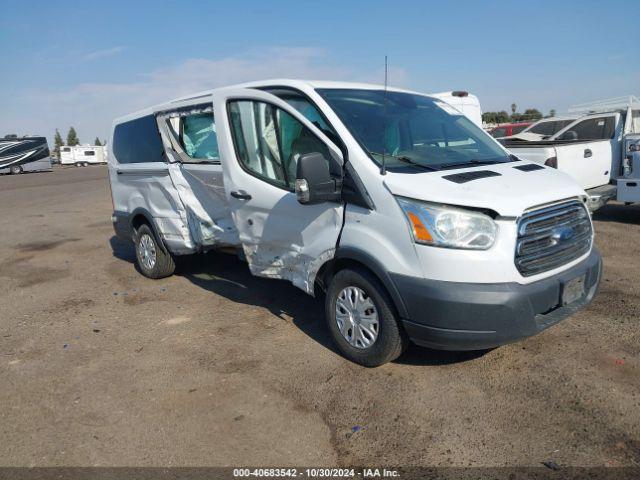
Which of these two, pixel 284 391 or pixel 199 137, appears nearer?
pixel 284 391

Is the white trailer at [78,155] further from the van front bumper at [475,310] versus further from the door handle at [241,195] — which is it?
the van front bumper at [475,310]

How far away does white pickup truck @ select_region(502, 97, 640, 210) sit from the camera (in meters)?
7.23

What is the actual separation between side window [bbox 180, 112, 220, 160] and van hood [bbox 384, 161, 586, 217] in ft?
9.84

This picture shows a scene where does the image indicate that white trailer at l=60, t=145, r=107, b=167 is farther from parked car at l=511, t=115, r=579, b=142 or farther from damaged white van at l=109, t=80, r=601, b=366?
damaged white van at l=109, t=80, r=601, b=366

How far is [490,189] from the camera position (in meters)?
3.34

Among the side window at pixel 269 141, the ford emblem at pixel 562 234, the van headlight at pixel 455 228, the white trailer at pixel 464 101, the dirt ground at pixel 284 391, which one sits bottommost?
the dirt ground at pixel 284 391

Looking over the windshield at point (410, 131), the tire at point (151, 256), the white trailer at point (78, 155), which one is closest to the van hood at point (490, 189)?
the windshield at point (410, 131)

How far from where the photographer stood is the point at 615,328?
426 centimetres

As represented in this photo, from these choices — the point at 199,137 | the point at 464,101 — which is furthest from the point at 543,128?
the point at 199,137

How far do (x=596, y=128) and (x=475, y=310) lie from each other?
288 inches

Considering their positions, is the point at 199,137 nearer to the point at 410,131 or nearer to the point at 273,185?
the point at 273,185

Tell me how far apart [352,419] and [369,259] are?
1.04 metres

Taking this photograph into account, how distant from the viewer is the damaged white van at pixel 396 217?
10.5 ft

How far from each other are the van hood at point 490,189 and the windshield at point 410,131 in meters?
0.23
